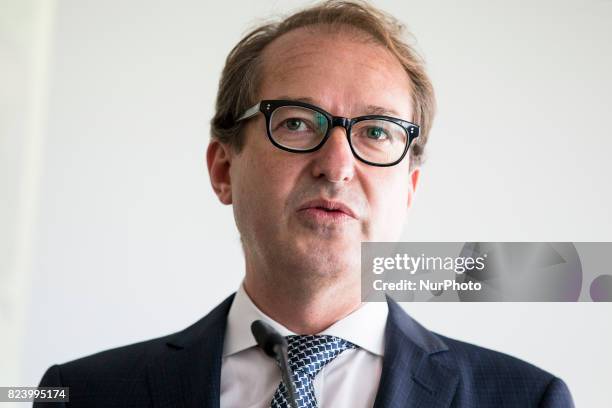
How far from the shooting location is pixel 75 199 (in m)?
3.36

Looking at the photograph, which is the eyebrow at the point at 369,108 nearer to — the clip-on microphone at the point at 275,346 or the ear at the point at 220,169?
the ear at the point at 220,169

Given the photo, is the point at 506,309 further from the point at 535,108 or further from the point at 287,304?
the point at 287,304

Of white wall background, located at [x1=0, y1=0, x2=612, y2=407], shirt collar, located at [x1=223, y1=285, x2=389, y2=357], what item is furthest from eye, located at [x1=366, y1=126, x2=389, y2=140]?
white wall background, located at [x1=0, y1=0, x2=612, y2=407]

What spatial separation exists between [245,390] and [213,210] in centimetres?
172

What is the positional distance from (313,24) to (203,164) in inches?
58.7

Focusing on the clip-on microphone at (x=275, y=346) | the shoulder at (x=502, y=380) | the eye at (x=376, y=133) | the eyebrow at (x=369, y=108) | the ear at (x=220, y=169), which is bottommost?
the shoulder at (x=502, y=380)

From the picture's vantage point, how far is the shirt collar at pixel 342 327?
184cm

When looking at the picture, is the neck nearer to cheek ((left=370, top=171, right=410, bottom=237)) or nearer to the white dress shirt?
the white dress shirt

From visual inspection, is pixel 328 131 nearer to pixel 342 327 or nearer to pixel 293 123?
pixel 293 123

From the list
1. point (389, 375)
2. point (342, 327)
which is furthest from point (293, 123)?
point (389, 375)

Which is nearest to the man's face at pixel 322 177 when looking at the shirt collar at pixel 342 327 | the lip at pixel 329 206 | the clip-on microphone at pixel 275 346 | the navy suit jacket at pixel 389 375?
the lip at pixel 329 206

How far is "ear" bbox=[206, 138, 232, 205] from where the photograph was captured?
6.83ft

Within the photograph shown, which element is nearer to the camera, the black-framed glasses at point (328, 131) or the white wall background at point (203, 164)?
the black-framed glasses at point (328, 131)

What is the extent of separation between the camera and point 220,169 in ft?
6.97
